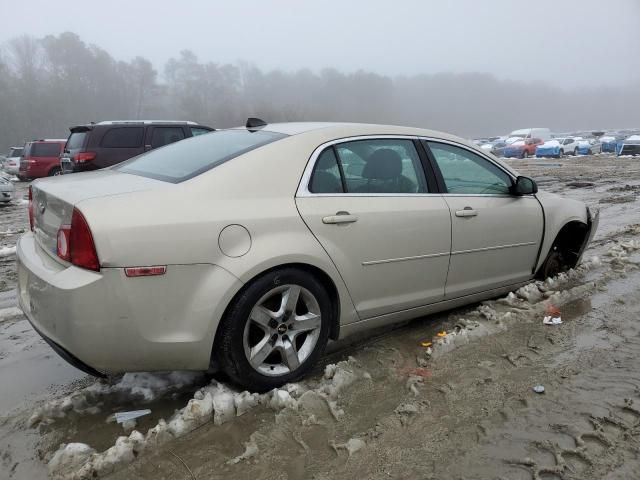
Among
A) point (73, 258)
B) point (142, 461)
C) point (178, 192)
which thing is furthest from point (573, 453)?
point (73, 258)

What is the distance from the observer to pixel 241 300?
8.95 ft

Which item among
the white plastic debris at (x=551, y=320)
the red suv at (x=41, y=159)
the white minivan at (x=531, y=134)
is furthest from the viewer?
the white minivan at (x=531, y=134)

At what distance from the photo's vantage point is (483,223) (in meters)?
3.86

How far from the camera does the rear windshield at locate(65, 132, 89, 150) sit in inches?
468

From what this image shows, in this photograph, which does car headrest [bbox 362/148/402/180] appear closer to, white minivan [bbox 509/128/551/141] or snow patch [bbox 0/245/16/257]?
snow patch [bbox 0/245/16/257]

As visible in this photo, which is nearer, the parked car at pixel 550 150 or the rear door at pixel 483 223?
the rear door at pixel 483 223

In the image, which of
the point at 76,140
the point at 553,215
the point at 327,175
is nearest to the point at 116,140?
the point at 76,140

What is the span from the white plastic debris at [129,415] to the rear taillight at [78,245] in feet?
2.79

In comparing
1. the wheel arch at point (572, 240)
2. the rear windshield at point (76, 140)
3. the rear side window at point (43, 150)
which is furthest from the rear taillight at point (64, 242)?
the rear side window at point (43, 150)

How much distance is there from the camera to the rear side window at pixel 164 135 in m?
11.9

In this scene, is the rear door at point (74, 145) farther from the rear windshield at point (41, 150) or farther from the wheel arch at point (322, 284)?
the wheel arch at point (322, 284)

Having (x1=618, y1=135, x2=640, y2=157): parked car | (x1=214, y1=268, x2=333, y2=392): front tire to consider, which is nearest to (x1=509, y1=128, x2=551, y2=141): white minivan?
(x1=618, y1=135, x2=640, y2=157): parked car

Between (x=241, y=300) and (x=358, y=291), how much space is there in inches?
32.0

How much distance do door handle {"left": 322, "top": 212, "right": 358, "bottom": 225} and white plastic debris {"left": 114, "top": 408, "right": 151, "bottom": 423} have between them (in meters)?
1.43
